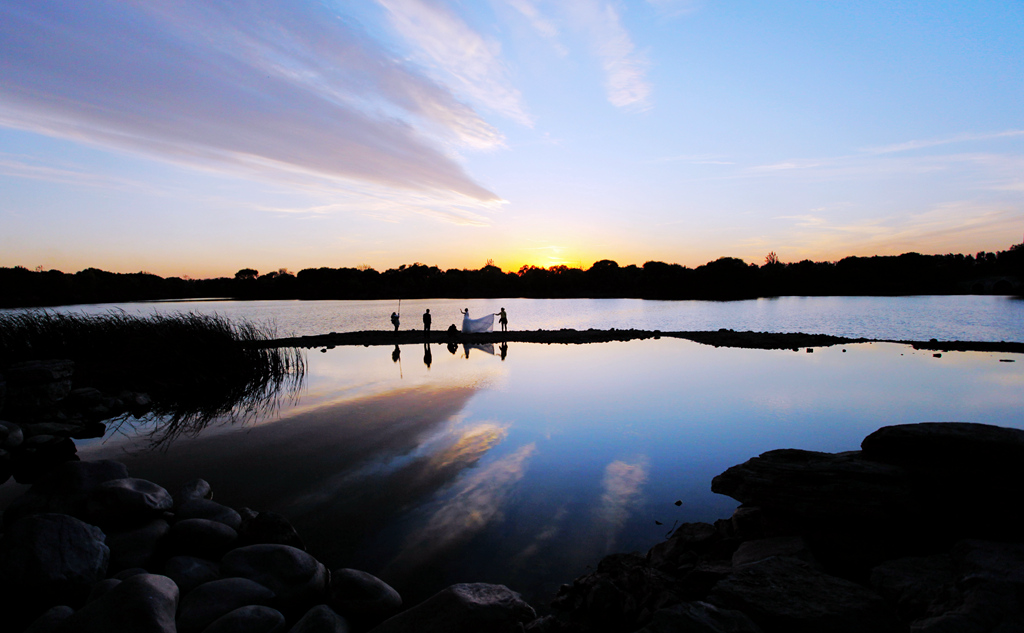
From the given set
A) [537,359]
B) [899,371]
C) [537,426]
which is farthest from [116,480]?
[899,371]

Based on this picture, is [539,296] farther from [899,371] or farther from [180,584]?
[180,584]

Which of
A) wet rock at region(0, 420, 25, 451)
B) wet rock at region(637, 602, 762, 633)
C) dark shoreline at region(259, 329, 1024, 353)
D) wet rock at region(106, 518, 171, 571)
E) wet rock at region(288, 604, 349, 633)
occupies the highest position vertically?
wet rock at region(637, 602, 762, 633)

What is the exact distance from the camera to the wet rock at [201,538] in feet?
17.2

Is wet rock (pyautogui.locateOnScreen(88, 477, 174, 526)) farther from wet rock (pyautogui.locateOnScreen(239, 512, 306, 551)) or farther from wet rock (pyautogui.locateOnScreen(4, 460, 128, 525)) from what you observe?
wet rock (pyautogui.locateOnScreen(239, 512, 306, 551))

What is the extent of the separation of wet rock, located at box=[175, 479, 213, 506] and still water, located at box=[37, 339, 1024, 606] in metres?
0.58

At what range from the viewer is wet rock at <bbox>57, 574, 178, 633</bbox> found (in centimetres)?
360

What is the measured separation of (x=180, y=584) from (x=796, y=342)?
104 ft

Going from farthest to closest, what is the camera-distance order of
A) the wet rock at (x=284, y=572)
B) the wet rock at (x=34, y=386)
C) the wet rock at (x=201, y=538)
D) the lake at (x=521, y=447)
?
the wet rock at (x=34, y=386) → the lake at (x=521, y=447) → the wet rock at (x=201, y=538) → the wet rock at (x=284, y=572)

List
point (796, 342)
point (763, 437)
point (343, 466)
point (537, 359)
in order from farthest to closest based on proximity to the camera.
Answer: point (796, 342), point (537, 359), point (763, 437), point (343, 466)

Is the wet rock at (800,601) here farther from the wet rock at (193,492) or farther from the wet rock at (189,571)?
the wet rock at (193,492)

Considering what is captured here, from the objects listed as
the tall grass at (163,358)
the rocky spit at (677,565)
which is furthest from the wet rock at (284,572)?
the tall grass at (163,358)

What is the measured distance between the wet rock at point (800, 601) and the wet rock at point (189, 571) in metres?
4.83

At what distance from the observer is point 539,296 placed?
149m

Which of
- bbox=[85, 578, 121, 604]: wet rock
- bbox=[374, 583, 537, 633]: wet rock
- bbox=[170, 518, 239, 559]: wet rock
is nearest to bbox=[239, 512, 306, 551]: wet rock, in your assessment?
bbox=[170, 518, 239, 559]: wet rock
